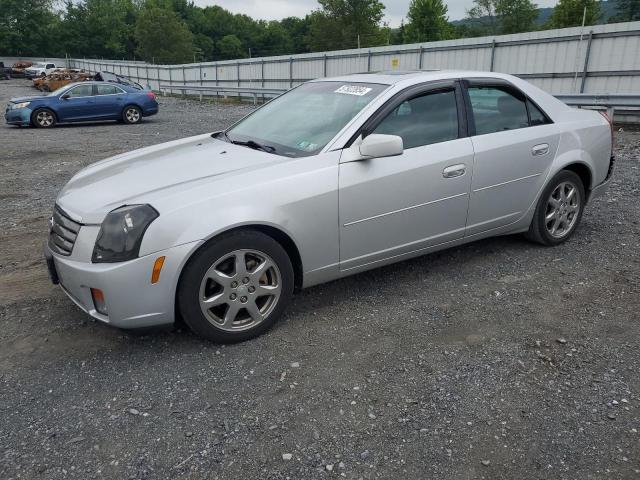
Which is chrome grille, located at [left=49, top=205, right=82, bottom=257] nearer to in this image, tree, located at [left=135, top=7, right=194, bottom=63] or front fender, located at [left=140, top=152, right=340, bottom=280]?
front fender, located at [left=140, top=152, right=340, bottom=280]

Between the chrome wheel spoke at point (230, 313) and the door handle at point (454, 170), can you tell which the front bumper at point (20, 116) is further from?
the door handle at point (454, 170)

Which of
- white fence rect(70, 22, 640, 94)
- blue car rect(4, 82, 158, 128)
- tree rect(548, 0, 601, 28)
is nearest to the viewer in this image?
white fence rect(70, 22, 640, 94)

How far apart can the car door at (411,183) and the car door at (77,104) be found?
49.0 feet

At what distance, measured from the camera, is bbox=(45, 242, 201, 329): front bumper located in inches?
114

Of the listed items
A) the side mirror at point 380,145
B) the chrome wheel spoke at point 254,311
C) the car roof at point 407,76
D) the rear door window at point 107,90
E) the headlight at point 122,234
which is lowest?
the chrome wheel spoke at point 254,311

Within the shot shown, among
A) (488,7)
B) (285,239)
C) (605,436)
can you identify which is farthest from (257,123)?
(488,7)

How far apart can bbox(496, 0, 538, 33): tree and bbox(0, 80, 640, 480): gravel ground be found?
6211 centimetres

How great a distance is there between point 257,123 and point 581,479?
3315mm

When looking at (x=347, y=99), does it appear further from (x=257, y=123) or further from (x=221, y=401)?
(x=221, y=401)

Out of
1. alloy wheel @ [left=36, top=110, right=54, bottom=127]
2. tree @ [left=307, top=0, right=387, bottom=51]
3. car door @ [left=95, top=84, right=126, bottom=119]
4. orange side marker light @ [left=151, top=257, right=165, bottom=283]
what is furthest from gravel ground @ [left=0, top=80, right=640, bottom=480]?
tree @ [left=307, top=0, right=387, bottom=51]

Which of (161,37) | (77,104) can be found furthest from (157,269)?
(161,37)

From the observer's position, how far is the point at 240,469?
2299 millimetres

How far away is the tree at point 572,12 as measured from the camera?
134ft

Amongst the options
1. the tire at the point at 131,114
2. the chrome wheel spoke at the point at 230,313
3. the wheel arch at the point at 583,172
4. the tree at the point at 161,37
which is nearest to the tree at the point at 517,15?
the tree at the point at 161,37
